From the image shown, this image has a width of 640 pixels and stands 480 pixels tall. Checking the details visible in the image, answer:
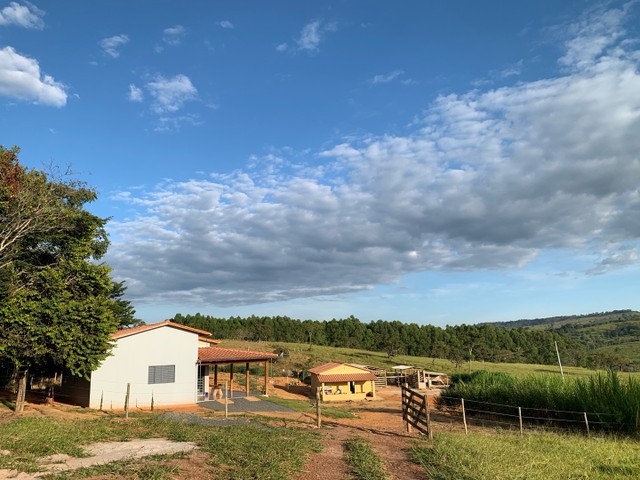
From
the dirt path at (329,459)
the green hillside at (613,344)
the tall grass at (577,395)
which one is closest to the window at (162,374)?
the dirt path at (329,459)

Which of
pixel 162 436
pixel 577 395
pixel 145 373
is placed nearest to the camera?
pixel 162 436

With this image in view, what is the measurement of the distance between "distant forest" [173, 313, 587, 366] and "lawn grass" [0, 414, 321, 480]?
84.8 metres

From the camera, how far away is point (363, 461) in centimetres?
1230

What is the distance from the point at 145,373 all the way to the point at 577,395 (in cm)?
2493

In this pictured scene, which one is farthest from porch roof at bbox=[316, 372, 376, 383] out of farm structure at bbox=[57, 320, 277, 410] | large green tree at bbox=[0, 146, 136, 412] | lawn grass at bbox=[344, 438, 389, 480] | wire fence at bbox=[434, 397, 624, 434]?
lawn grass at bbox=[344, 438, 389, 480]

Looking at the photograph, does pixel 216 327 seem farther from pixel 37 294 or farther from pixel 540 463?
pixel 540 463

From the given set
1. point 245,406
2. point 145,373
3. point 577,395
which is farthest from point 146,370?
point 577,395

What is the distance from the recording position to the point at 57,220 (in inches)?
942

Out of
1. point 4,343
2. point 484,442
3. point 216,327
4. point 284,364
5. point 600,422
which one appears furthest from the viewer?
point 216,327

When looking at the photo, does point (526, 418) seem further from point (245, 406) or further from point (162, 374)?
point (162, 374)

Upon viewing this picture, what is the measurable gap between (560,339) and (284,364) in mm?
85721

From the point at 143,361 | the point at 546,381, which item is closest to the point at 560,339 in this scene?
the point at 546,381

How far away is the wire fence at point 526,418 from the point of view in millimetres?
20031

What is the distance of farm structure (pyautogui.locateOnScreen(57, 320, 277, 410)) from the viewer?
27.3 meters
